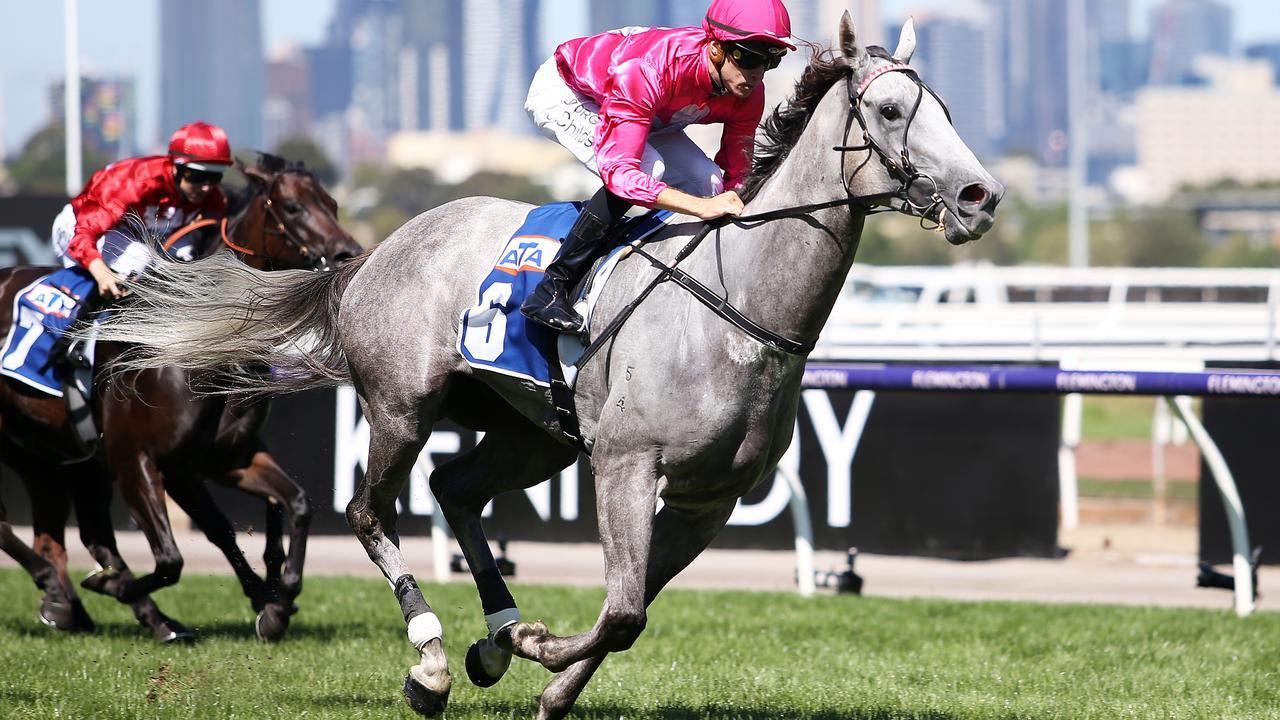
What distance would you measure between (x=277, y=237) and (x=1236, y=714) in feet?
13.4

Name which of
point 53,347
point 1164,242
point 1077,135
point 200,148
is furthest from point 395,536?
point 1164,242

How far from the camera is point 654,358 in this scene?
4.47 meters

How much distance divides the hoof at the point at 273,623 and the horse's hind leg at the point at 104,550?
1.00 feet

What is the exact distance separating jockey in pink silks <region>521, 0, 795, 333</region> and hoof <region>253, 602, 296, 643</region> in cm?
235

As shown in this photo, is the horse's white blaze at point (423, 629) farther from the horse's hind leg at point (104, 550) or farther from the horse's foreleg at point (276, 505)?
the horse's hind leg at point (104, 550)

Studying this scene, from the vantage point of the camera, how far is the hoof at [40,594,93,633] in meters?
6.67

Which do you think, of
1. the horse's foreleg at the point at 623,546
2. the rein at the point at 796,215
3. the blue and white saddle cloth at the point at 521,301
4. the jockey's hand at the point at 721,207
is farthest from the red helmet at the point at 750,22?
the horse's foreleg at the point at 623,546

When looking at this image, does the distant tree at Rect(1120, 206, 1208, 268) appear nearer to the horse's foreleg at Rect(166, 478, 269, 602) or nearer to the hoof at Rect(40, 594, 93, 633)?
the horse's foreleg at Rect(166, 478, 269, 602)

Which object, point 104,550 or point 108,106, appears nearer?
point 104,550

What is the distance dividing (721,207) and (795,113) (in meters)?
0.35

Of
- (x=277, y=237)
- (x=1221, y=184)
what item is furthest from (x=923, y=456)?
(x=1221, y=184)

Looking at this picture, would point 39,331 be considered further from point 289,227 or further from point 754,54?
point 754,54

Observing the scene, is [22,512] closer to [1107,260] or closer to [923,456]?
[923,456]

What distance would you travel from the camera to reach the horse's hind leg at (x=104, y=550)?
6.49 meters
